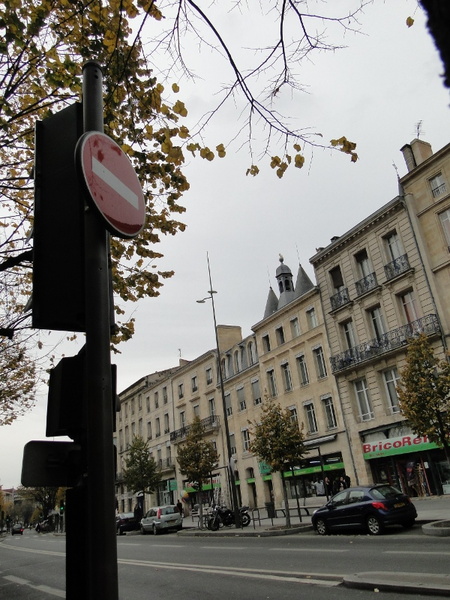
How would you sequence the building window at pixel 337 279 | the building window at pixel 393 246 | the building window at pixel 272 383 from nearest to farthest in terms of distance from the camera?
1. the building window at pixel 393 246
2. the building window at pixel 337 279
3. the building window at pixel 272 383

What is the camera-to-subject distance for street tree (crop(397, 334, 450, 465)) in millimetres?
15664

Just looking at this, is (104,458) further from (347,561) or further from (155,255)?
(347,561)

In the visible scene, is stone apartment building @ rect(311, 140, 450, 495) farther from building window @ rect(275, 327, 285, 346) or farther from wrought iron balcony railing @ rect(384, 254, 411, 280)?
building window @ rect(275, 327, 285, 346)

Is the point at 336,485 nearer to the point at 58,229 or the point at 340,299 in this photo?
the point at 340,299

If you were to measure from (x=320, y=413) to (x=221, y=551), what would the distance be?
16.5m

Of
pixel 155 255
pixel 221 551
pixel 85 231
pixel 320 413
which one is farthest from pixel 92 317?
pixel 320 413

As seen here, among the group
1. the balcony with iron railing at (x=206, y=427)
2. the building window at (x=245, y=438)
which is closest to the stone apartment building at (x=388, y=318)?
the building window at (x=245, y=438)

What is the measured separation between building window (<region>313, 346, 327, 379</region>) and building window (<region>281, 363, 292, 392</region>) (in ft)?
10.0

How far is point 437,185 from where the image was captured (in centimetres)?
2420

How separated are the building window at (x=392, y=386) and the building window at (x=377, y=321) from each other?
201 centimetres

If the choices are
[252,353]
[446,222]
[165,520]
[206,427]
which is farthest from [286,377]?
[446,222]

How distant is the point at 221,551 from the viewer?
14664 millimetres

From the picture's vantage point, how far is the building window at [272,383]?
35250 millimetres

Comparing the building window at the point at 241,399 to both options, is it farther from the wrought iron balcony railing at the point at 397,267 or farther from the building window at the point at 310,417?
the wrought iron balcony railing at the point at 397,267
